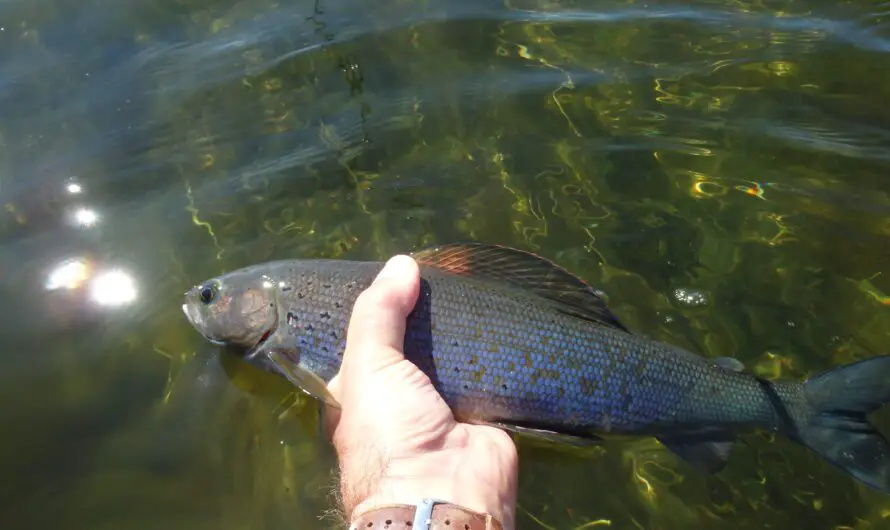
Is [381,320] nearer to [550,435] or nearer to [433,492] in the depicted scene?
[433,492]

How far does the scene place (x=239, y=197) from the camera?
504 cm

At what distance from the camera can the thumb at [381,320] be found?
9.84 ft

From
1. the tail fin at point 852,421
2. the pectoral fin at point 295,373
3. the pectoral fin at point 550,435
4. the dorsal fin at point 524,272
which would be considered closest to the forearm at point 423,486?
the pectoral fin at point 550,435

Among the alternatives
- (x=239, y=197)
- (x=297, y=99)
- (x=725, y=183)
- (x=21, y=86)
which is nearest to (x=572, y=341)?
(x=725, y=183)

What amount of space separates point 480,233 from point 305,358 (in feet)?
5.80

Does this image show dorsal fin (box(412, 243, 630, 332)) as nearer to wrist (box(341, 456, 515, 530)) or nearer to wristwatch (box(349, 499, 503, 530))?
wrist (box(341, 456, 515, 530))

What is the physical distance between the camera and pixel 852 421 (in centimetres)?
327

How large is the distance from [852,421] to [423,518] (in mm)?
2279

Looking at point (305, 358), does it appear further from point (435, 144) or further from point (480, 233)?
point (435, 144)

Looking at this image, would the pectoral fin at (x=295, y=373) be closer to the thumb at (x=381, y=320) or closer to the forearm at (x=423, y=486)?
the thumb at (x=381, y=320)

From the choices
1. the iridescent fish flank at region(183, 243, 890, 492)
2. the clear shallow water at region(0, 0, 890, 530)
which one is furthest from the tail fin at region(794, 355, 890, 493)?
the clear shallow water at region(0, 0, 890, 530)

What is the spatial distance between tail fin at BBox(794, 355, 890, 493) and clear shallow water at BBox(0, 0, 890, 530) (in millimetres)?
434

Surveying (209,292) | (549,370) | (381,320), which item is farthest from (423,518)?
(209,292)

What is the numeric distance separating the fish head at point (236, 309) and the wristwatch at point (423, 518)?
1.48 metres
